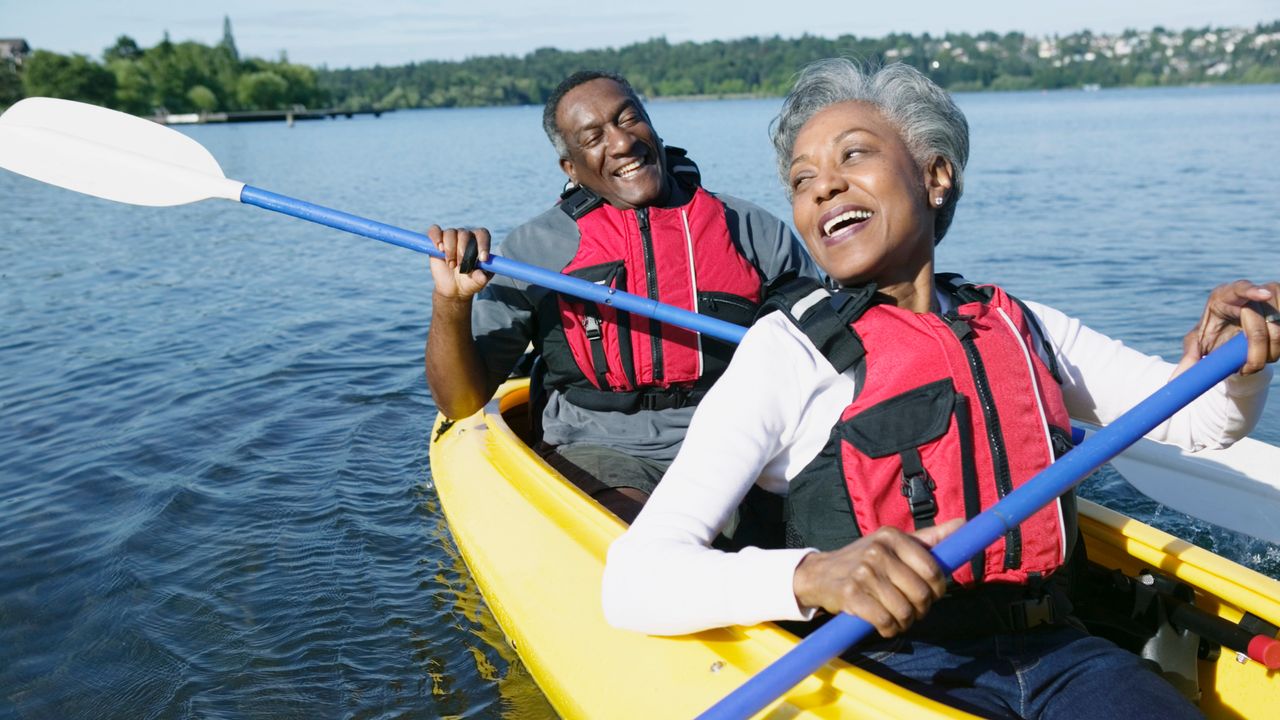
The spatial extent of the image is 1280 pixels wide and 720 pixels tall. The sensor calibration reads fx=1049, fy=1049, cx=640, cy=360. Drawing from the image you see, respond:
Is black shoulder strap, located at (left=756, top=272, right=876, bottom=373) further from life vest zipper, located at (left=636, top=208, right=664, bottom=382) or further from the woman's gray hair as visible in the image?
life vest zipper, located at (left=636, top=208, right=664, bottom=382)

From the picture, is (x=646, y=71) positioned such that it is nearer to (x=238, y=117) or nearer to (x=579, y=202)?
(x=238, y=117)

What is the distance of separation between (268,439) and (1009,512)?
15.2 ft

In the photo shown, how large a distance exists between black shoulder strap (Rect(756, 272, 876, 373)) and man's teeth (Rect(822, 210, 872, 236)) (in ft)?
0.32

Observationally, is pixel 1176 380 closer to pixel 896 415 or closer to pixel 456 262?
pixel 896 415

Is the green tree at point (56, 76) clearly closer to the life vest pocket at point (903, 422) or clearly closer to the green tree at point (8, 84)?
the green tree at point (8, 84)

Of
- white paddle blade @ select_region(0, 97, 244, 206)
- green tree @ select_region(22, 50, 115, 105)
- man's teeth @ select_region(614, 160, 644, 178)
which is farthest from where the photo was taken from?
green tree @ select_region(22, 50, 115, 105)

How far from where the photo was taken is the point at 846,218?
1797mm

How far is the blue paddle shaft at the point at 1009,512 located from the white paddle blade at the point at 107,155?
2896 mm

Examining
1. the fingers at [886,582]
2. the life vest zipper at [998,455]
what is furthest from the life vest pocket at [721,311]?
the fingers at [886,582]

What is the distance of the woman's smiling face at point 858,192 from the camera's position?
1781 mm

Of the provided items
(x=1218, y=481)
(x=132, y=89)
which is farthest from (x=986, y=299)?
(x=132, y=89)

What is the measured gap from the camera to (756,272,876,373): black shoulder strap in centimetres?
172

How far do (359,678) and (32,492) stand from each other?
8.00 ft

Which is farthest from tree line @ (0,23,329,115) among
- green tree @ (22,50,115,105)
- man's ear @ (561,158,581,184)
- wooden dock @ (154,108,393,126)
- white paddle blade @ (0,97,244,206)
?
man's ear @ (561,158,581,184)
